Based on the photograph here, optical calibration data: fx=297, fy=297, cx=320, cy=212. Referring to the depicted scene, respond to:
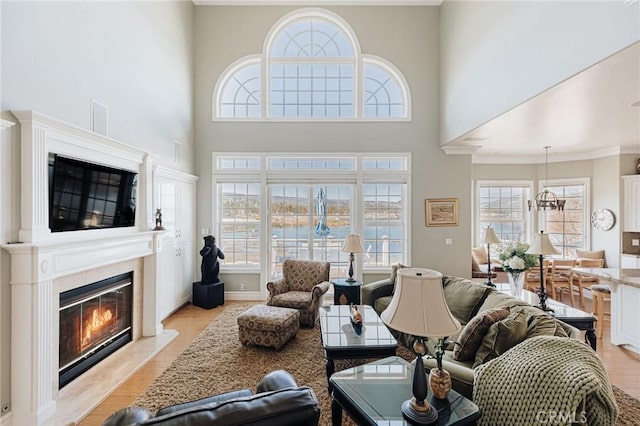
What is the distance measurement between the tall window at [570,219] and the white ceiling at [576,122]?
0.71 metres

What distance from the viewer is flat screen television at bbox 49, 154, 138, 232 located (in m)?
2.56

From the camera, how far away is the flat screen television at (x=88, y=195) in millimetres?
2559

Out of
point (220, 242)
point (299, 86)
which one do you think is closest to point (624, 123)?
point (299, 86)

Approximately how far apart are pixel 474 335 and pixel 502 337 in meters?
0.19

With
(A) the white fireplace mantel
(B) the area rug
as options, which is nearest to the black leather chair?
(B) the area rug

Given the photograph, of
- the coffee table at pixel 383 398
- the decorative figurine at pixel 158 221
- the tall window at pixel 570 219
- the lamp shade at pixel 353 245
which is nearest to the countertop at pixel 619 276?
the lamp shade at pixel 353 245

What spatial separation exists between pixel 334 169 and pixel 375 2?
127 inches

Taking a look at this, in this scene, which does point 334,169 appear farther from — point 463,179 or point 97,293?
point 97,293

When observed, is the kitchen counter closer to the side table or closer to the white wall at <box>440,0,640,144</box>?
the white wall at <box>440,0,640,144</box>

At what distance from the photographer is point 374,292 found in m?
4.15

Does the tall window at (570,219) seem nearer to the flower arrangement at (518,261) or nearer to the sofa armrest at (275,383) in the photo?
the flower arrangement at (518,261)

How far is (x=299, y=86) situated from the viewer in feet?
19.1

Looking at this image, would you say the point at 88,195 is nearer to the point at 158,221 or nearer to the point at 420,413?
the point at 158,221

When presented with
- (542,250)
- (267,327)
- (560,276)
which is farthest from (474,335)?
(560,276)
